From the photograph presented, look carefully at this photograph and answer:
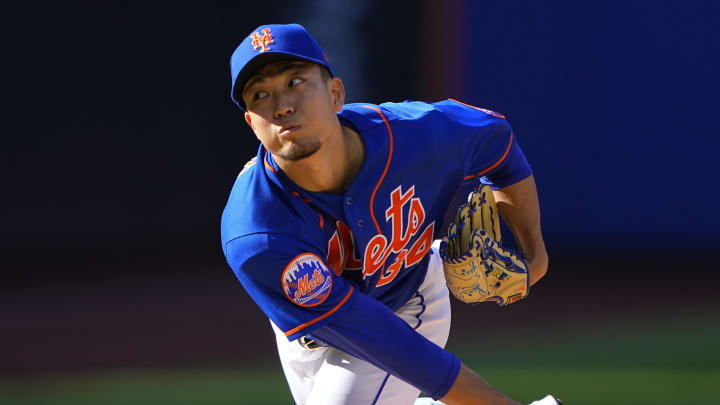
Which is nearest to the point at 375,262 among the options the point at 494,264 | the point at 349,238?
the point at 349,238

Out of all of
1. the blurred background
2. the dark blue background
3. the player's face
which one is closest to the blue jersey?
the player's face

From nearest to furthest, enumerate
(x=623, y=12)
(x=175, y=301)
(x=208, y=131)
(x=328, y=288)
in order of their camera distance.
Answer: (x=328, y=288) < (x=175, y=301) < (x=623, y=12) < (x=208, y=131)

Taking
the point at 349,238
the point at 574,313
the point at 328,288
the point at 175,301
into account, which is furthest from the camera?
the point at 175,301

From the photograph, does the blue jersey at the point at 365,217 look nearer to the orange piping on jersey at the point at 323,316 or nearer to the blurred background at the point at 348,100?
the orange piping on jersey at the point at 323,316

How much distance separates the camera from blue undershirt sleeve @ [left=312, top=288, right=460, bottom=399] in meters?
2.16

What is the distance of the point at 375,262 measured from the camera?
248 centimetres

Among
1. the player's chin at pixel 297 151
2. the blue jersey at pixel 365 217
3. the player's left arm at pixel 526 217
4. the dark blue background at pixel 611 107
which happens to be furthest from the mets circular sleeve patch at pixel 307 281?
the dark blue background at pixel 611 107

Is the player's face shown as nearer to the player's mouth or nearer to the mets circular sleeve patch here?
the player's mouth

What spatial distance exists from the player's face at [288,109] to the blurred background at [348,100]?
135 inches

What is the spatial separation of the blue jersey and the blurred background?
3.09 m

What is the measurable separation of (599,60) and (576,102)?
1.12ft

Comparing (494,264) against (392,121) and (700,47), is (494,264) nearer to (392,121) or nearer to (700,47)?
(392,121)

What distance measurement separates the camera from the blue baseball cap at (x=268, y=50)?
218 centimetres

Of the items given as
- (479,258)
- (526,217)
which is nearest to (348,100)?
(526,217)
